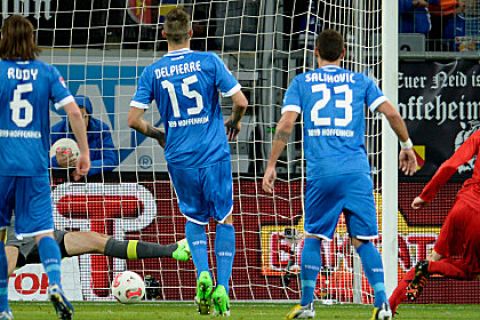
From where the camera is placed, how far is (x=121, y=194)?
1366 centimetres

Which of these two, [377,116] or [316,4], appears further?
[316,4]

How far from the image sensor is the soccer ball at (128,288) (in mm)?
11805

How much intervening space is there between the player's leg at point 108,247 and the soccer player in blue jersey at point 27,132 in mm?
3470

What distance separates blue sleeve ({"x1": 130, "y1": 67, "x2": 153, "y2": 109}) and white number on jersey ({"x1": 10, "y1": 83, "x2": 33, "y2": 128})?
1459 mm

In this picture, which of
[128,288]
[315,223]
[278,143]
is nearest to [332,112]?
[278,143]

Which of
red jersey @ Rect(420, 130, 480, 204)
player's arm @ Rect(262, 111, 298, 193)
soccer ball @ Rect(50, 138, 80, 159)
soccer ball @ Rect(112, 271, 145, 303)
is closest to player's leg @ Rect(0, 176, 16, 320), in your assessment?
player's arm @ Rect(262, 111, 298, 193)

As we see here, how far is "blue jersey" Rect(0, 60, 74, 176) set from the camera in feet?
27.2

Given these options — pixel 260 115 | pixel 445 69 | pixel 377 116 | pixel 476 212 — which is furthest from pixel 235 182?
pixel 476 212

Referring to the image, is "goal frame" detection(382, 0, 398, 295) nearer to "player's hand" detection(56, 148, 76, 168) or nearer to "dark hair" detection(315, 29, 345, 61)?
"dark hair" detection(315, 29, 345, 61)

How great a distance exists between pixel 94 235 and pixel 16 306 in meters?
1.02

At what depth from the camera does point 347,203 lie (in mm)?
8820

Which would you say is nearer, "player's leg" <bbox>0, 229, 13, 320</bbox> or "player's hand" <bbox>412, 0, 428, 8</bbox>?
"player's leg" <bbox>0, 229, 13, 320</bbox>

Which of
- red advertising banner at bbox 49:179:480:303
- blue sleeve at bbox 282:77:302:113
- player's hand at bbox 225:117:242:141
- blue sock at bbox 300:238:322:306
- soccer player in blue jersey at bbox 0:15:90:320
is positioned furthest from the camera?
red advertising banner at bbox 49:179:480:303

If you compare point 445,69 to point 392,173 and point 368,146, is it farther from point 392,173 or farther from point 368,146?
point 392,173
